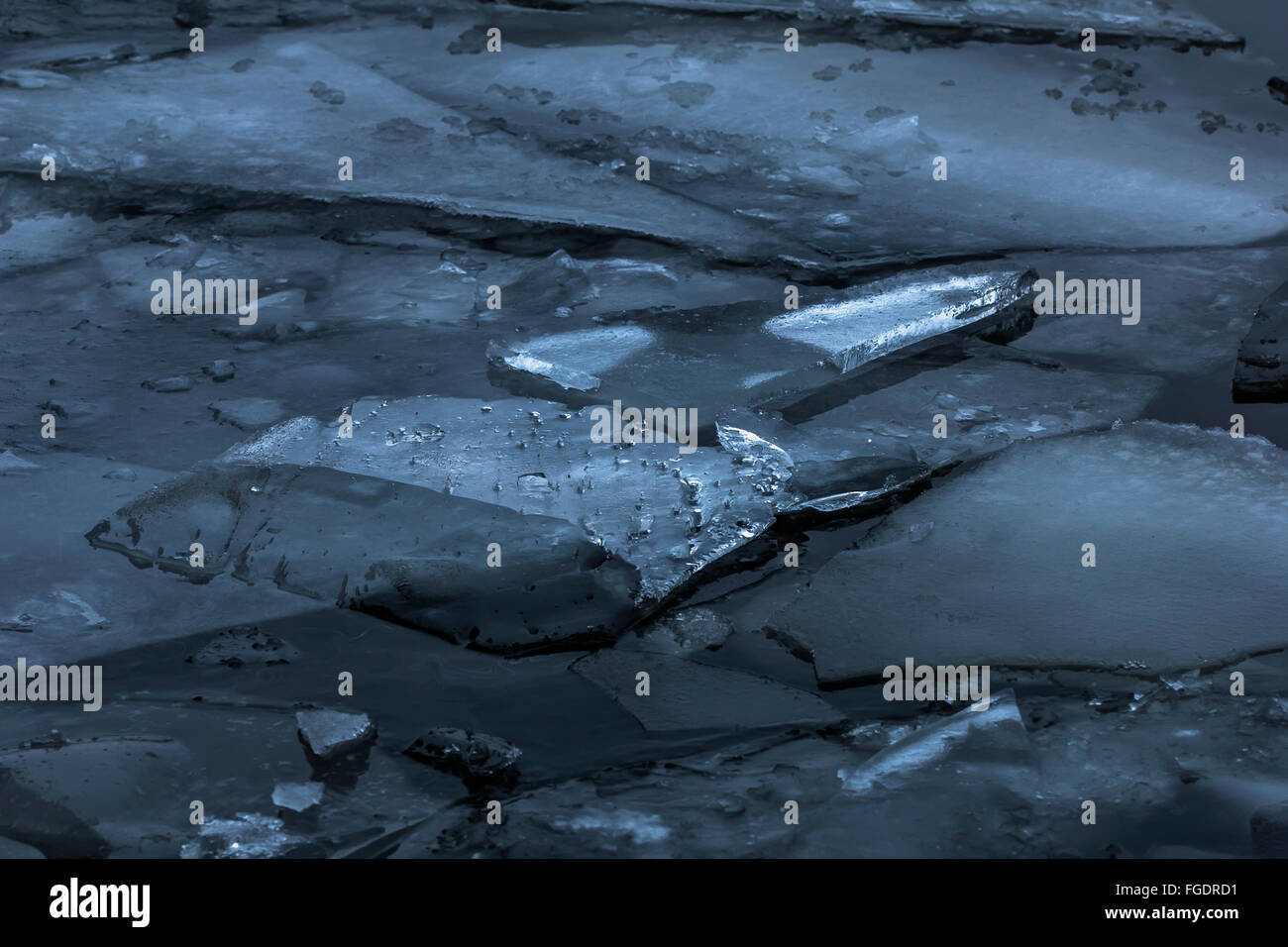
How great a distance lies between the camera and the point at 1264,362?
2756 millimetres

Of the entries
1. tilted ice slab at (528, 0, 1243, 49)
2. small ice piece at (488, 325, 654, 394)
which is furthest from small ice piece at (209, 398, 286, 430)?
tilted ice slab at (528, 0, 1243, 49)

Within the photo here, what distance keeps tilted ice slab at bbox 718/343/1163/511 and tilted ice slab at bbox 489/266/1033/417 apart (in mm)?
80

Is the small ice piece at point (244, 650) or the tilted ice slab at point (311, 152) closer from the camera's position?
the small ice piece at point (244, 650)

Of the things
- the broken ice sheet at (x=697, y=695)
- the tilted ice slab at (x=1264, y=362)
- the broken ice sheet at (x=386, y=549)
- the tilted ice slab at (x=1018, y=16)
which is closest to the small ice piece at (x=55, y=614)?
the broken ice sheet at (x=386, y=549)

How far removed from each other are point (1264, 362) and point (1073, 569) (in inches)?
36.6

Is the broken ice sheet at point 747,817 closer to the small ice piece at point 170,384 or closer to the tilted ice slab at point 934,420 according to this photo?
the tilted ice slab at point 934,420

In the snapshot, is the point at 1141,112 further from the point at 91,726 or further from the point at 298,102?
the point at 91,726

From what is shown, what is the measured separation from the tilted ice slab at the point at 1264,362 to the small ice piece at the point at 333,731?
1931 mm

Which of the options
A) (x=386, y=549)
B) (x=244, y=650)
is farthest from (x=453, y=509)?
(x=244, y=650)

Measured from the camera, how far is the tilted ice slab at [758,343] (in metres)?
2.65

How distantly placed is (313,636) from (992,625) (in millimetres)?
1108

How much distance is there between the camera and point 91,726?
6.25 feet

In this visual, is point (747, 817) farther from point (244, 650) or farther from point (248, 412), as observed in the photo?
point (248, 412)

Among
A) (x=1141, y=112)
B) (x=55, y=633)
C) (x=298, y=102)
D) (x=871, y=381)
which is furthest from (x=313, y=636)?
(x=1141, y=112)
